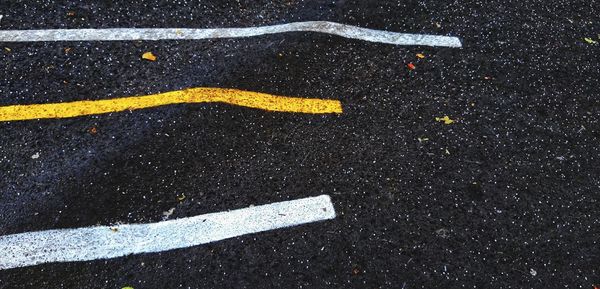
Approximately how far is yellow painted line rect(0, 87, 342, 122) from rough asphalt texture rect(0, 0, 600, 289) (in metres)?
0.06

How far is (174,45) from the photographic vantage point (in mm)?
3932

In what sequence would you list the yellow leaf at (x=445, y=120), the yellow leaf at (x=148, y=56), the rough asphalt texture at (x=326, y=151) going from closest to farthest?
1. the rough asphalt texture at (x=326, y=151)
2. the yellow leaf at (x=445, y=120)
3. the yellow leaf at (x=148, y=56)

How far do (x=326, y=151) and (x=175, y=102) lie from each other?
3.97 ft

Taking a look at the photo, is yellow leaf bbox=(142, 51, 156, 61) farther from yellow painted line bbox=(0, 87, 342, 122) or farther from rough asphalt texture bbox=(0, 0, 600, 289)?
yellow painted line bbox=(0, 87, 342, 122)

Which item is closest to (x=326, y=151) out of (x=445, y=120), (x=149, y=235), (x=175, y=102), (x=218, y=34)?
A: (x=445, y=120)

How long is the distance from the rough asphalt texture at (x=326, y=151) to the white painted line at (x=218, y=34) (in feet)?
0.28

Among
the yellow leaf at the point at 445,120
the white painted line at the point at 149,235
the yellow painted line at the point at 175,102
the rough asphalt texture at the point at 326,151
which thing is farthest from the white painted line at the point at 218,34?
the white painted line at the point at 149,235

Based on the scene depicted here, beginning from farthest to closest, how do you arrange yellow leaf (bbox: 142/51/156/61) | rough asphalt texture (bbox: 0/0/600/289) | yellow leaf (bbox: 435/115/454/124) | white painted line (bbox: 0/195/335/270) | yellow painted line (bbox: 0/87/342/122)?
yellow leaf (bbox: 142/51/156/61) → yellow leaf (bbox: 435/115/454/124) → yellow painted line (bbox: 0/87/342/122) → rough asphalt texture (bbox: 0/0/600/289) → white painted line (bbox: 0/195/335/270)

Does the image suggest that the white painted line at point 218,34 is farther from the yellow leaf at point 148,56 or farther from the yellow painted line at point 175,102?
the yellow painted line at point 175,102

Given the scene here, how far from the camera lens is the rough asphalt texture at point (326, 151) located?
9.27 feet

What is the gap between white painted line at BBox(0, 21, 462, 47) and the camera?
12.7 ft

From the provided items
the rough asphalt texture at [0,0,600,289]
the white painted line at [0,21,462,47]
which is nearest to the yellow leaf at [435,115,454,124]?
the rough asphalt texture at [0,0,600,289]

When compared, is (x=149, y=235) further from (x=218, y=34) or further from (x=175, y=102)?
(x=218, y=34)

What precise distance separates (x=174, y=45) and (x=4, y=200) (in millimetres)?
1764
